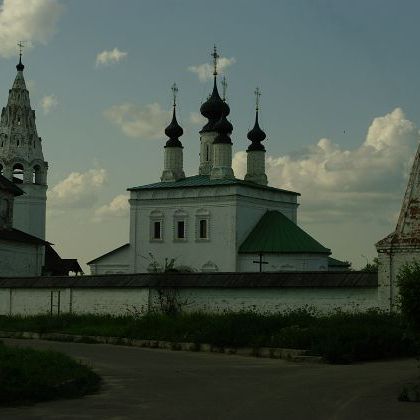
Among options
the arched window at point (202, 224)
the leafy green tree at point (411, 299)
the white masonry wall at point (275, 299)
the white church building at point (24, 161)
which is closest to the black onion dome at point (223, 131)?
the arched window at point (202, 224)

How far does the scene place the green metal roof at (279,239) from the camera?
1781 inches

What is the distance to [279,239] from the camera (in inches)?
1800

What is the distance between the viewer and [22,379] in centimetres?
1163

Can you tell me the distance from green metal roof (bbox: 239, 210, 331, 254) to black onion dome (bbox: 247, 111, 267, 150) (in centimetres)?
746

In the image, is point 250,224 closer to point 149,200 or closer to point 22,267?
point 149,200

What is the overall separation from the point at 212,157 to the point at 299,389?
1537 inches

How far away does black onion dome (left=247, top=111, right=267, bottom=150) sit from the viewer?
175 feet

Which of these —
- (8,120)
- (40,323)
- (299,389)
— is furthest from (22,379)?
(8,120)

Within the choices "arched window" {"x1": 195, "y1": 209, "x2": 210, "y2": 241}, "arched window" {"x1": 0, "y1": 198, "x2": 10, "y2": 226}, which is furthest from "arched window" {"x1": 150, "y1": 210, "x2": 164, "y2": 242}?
"arched window" {"x1": 0, "y1": 198, "x2": 10, "y2": 226}

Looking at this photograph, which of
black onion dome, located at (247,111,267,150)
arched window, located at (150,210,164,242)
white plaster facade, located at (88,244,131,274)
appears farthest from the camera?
black onion dome, located at (247,111,267,150)

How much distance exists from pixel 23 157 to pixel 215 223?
1513cm

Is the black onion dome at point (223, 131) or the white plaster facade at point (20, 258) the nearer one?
the white plaster facade at point (20, 258)

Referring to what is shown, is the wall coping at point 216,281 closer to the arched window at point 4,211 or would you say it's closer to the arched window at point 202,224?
the arched window at point 4,211

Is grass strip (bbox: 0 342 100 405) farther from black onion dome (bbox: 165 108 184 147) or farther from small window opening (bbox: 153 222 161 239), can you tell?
black onion dome (bbox: 165 108 184 147)
